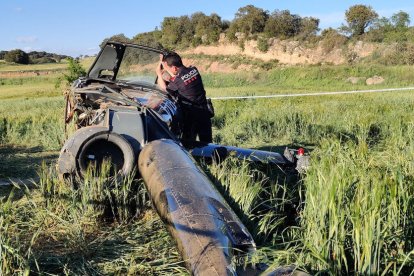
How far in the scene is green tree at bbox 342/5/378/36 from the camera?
5584 cm

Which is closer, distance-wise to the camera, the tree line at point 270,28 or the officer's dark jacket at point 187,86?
the officer's dark jacket at point 187,86

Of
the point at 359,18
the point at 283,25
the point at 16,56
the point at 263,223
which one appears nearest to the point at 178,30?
the point at 283,25

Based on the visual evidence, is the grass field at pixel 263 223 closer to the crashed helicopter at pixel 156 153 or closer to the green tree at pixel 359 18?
the crashed helicopter at pixel 156 153

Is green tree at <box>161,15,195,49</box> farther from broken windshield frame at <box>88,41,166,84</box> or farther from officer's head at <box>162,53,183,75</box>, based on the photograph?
officer's head at <box>162,53,183,75</box>

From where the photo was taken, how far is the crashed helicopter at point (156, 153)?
326 centimetres

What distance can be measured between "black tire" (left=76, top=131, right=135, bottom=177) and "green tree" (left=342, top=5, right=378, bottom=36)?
54.0 metres

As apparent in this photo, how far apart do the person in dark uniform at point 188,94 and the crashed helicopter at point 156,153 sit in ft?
0.96

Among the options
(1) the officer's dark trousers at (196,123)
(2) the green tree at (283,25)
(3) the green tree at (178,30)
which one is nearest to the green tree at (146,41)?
(1) the officer's dark trousers at (196,123)

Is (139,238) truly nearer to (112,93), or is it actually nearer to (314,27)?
(112,93)

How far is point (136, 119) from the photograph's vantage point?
18.3 ft

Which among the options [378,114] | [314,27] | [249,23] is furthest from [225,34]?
[378,114]

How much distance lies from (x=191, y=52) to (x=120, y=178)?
5859 cm

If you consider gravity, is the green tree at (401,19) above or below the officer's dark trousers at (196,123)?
above

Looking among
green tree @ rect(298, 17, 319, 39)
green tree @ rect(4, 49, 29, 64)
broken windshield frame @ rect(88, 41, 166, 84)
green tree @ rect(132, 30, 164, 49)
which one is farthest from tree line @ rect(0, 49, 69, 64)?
broken windshield frame @ rect(88, 41, 166, 84)
